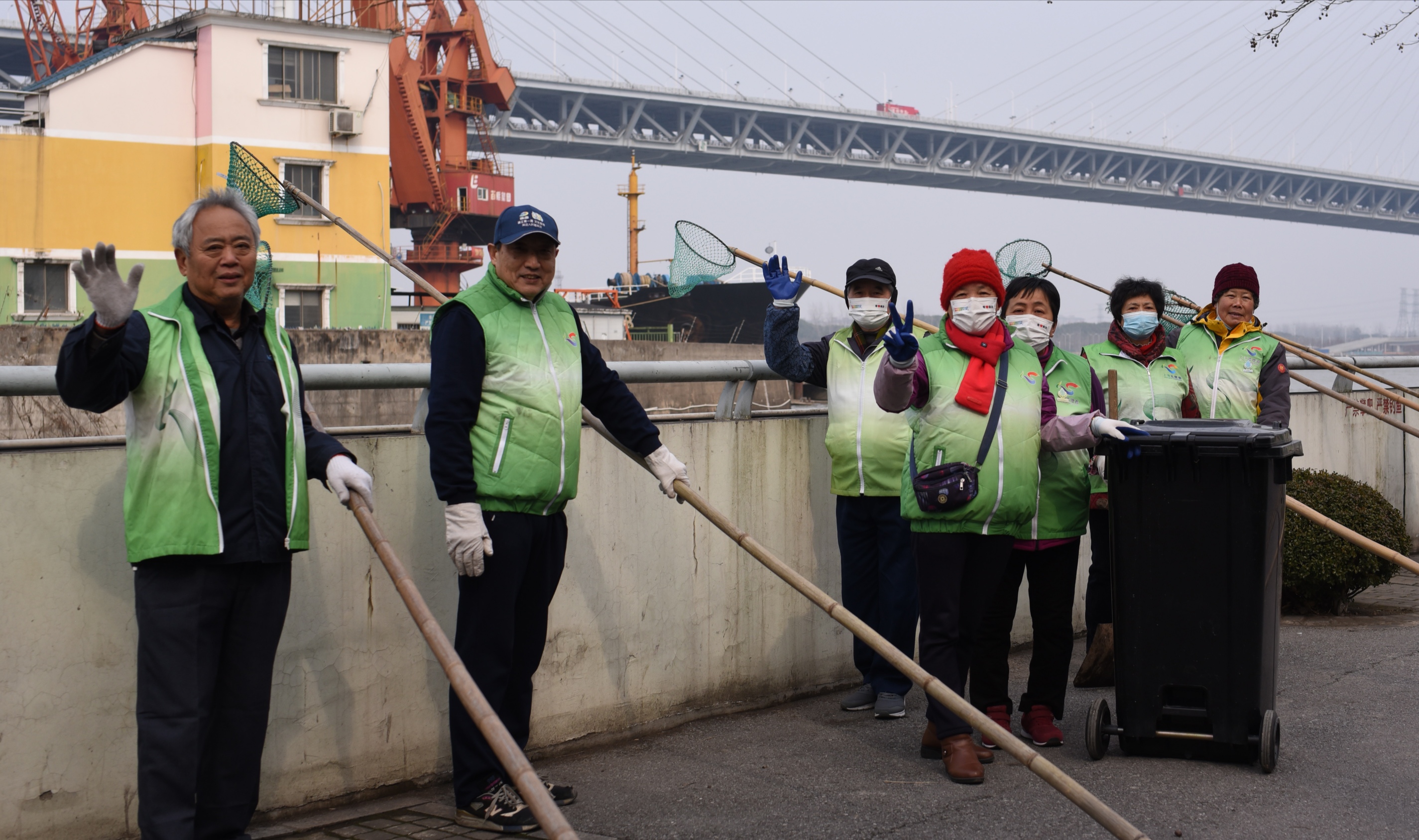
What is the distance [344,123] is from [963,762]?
104 ft

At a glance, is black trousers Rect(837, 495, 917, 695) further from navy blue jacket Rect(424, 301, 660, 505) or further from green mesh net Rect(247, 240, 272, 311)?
green mesh net Rect(247, 240, 272, 311)

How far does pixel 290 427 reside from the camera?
3.27 meters

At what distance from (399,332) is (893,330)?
79.4 feet

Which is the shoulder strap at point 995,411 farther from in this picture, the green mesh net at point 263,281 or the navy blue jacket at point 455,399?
the green mesh net at point 263,281

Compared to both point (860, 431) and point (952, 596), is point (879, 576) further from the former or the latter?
point (952, 596)

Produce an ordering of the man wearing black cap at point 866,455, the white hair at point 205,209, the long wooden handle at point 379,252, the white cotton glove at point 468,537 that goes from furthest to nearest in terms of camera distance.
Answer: the man wearing black cap at point 866,455 < the long wooden handle at point 379,252 < the white cotton glove at point 468,537 < the white hair at point 205,209

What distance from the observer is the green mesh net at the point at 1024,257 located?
7.03 meters

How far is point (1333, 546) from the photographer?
7004 millimetres

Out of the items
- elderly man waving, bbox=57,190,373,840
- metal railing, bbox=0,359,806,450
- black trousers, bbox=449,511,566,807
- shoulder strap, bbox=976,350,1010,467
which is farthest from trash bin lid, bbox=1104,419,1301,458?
elderly man waving, bbox=57,190,373,840

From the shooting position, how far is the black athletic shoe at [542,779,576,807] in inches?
160

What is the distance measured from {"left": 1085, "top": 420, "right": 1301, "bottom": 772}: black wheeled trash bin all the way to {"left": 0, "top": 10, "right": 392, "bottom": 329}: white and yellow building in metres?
29.6

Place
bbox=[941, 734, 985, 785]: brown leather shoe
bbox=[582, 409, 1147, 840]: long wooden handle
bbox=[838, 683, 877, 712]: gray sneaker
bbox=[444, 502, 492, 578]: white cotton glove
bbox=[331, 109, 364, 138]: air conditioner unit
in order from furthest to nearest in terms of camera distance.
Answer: bbox=[331, 109, 364, 138]: air conditioner unit, bbox=[838, 683, 877, 712]: gray sneaker, bbox=[941, 734, 985, 785]: brown leather shoe, bbox=[444, 502, 492, 578]: white cotton glove, bbox=[582, 409, 1147, 840]: long wooden handle

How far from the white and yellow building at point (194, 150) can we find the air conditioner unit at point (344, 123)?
1.5 inches

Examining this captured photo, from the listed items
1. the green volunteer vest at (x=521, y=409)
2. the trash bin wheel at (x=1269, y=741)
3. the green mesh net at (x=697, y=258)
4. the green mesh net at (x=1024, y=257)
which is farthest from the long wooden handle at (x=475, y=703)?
the green mesh net at (x=1024, y=257)
